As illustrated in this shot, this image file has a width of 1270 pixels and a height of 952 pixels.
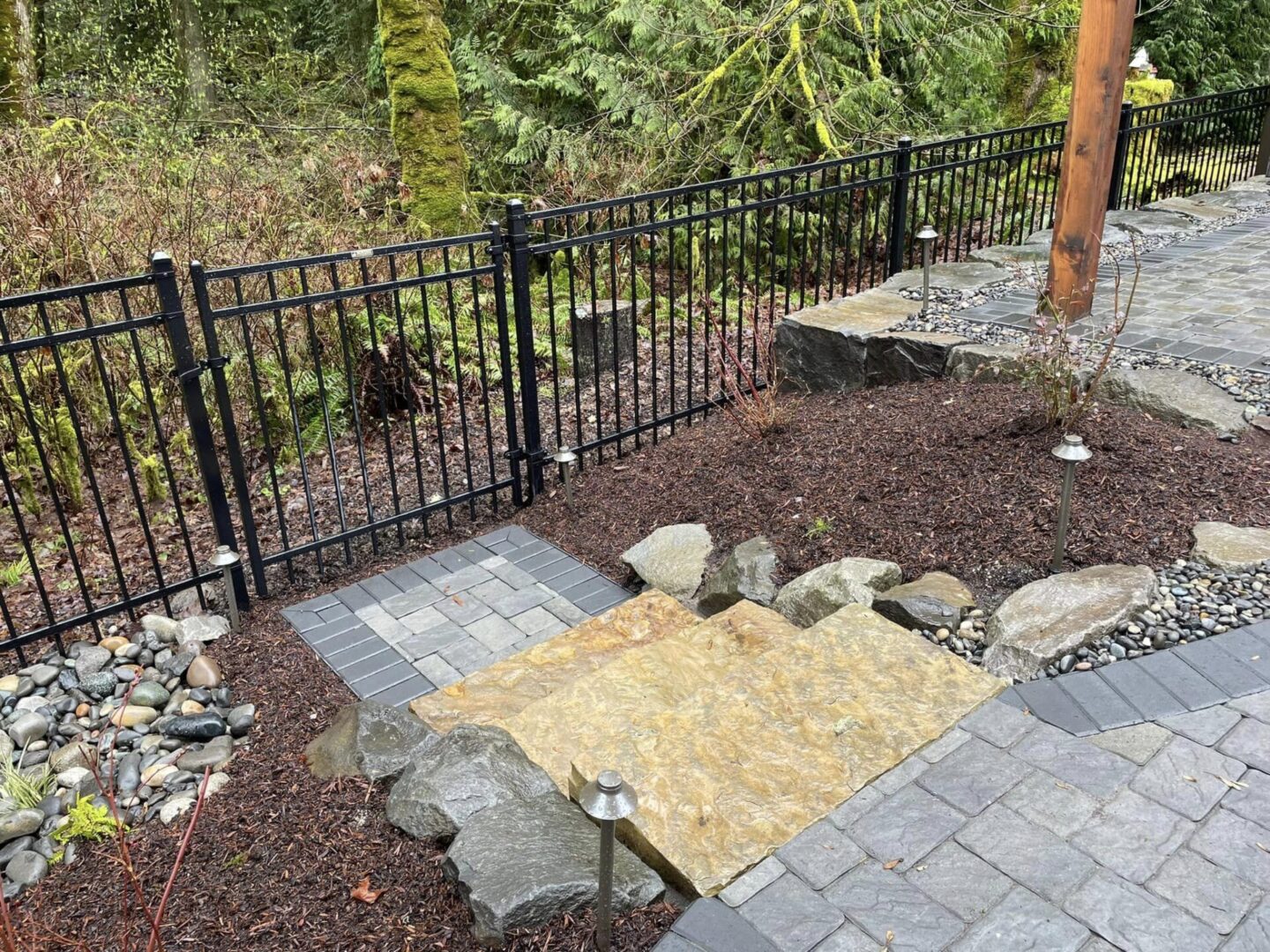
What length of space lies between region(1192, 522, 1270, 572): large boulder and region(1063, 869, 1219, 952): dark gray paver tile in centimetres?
167

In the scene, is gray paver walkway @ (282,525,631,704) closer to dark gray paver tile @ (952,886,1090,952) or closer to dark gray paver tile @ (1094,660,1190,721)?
dark gray paver tile @ (1094,660,1190,721)

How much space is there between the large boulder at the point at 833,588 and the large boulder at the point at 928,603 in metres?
0.07

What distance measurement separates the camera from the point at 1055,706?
2.82 m

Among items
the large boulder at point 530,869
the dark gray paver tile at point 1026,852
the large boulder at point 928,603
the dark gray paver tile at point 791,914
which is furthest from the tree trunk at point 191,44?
the dark gray paver tile at point 1026,852

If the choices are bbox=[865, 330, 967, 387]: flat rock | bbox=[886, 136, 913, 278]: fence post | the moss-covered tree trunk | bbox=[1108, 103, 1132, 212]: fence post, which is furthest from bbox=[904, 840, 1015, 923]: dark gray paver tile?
bbox=[1108, 103, 1132, 212]: fence post

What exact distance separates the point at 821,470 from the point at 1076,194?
7.60 feet

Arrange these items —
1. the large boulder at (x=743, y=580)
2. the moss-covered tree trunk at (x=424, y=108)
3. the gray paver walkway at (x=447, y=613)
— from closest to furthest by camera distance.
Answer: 1. the gray paver walkway at (x=447, y=613)
2. the large boulder at (x=743, y=580)
3. the moss-covered tree trunk at (x=424, y=108)

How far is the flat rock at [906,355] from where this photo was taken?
5293 mm

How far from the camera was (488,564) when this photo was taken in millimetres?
4562

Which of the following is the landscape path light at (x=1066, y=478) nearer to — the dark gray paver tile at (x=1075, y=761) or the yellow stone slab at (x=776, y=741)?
the yellow stone slab at (x=776, y=741)

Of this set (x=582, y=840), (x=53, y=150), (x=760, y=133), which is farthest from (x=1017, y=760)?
(x=760, y=133)

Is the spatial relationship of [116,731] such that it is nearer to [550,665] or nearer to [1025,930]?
[550,665]

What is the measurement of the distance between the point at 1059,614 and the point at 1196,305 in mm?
3975

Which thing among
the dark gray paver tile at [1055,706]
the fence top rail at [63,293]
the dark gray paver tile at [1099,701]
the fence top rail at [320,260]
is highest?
the fence top rail at [63,293]
